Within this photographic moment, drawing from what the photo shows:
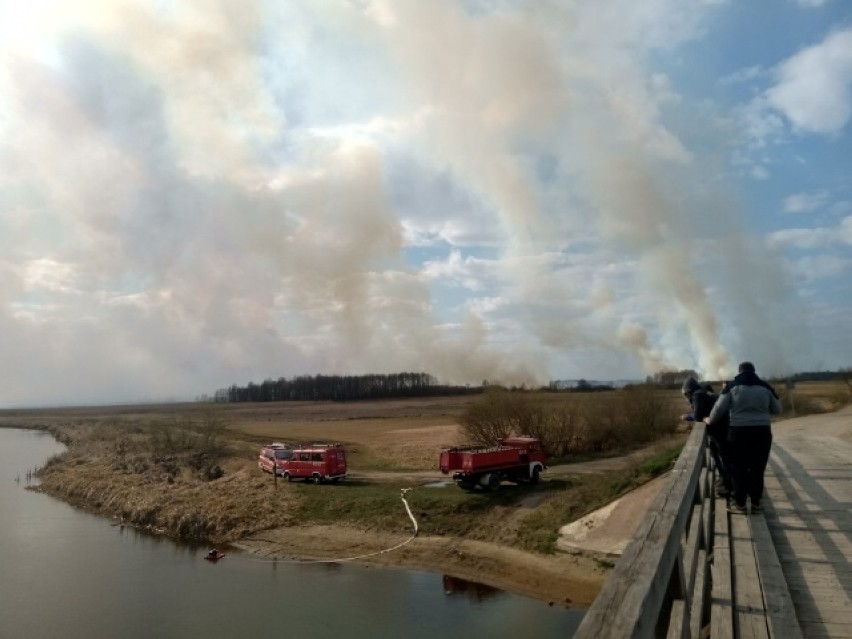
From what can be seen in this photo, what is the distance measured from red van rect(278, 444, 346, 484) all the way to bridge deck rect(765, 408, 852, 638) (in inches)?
1102

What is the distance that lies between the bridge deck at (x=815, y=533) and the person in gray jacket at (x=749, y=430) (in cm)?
49

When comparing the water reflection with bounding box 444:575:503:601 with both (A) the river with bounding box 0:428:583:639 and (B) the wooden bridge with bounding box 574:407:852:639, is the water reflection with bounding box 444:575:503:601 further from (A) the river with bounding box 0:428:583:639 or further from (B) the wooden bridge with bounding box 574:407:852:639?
(B) the wooden bridge with bounding box 574:407:852:639

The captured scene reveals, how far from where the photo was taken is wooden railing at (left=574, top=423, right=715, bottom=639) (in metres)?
2.51

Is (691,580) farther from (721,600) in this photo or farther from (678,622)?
(678,622)

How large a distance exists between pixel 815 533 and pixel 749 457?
1165mm

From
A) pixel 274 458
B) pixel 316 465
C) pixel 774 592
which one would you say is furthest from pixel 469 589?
pixel 274 458

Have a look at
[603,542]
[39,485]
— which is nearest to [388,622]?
[603,542]

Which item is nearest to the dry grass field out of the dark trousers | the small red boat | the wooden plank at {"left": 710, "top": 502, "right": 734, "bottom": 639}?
the small red boat

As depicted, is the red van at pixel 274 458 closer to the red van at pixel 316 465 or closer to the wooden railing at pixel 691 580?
the red van at pixel 316 465

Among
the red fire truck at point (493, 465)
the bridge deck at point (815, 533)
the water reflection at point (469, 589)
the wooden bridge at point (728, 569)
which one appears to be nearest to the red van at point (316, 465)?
the red fire truck at point (493, 465)

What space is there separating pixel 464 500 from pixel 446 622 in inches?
442

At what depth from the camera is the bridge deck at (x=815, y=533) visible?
5.63 m

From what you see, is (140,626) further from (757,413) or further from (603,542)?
(757,413)

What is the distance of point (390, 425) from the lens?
289 ft
